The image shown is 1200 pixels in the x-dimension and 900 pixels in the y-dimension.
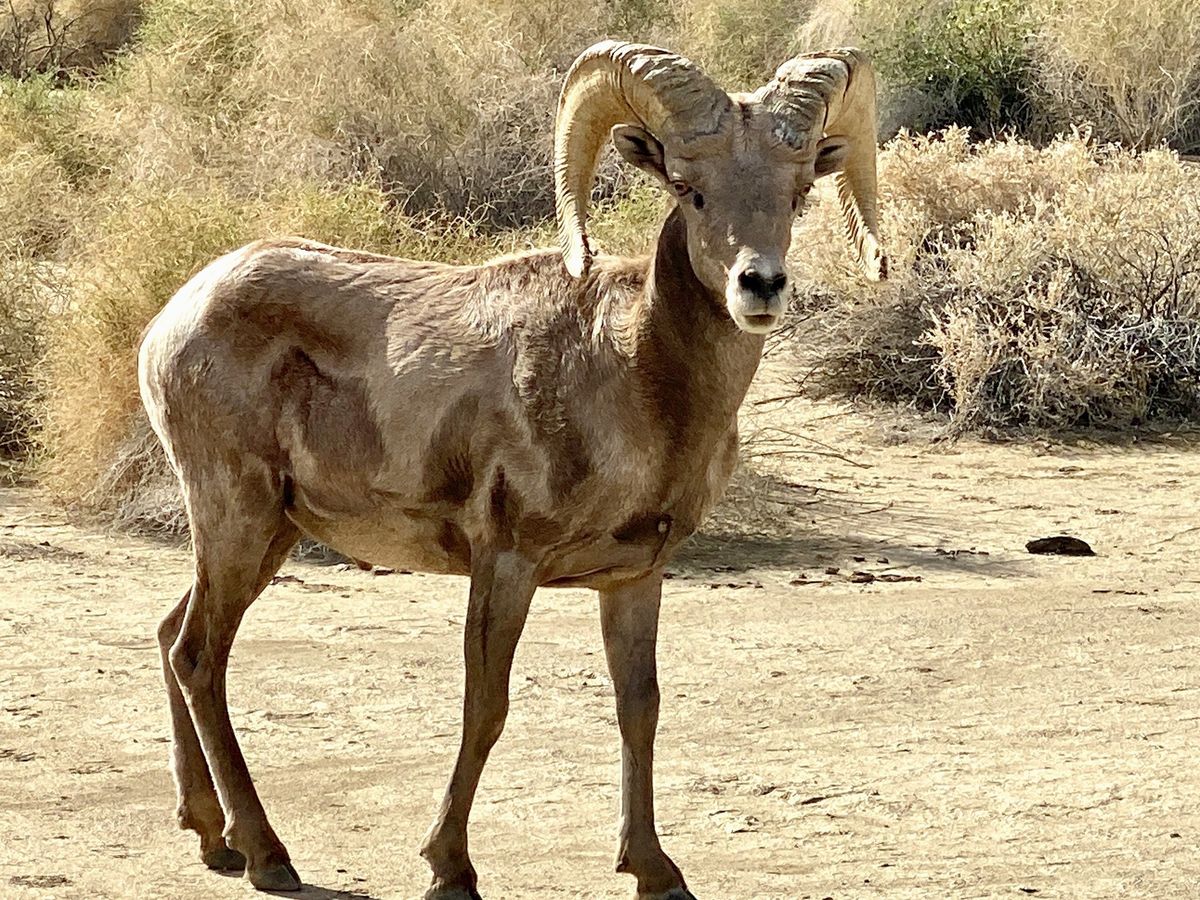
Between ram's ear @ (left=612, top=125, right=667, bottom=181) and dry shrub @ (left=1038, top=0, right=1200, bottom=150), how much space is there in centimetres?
1502

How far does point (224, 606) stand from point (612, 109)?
1825 millimetres

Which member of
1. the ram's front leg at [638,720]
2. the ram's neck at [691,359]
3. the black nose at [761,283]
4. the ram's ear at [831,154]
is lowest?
the ram's front leg at [638,720]

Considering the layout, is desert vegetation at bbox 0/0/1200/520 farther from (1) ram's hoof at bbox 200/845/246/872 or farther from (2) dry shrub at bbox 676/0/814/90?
(1) ram's hoof at bbox 200/845/246/872

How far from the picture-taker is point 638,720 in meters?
5.70

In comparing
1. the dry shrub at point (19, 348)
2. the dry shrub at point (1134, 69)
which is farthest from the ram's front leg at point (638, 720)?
the dry shrub at point (1134, 69)

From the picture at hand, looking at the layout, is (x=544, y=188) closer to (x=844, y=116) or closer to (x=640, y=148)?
(x=844, y=116)

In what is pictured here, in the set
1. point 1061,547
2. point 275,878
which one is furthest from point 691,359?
point 1061,547

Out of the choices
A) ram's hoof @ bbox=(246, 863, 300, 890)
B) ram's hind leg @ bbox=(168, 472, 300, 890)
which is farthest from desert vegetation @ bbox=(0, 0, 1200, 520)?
ram's hoof @ bbox=(246, 863, 300, 890)

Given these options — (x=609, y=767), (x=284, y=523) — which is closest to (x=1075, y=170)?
(x=609, y=767)

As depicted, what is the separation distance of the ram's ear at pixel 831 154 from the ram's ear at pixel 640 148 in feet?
1.46

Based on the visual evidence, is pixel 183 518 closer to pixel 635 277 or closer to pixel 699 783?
pixel 699 783

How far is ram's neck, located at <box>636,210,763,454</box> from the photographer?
5414 mm

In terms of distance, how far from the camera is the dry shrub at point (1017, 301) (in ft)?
44.4

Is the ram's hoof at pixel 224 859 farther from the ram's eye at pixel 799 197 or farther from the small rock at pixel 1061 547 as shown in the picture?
the small rock at pixel 1061 547
